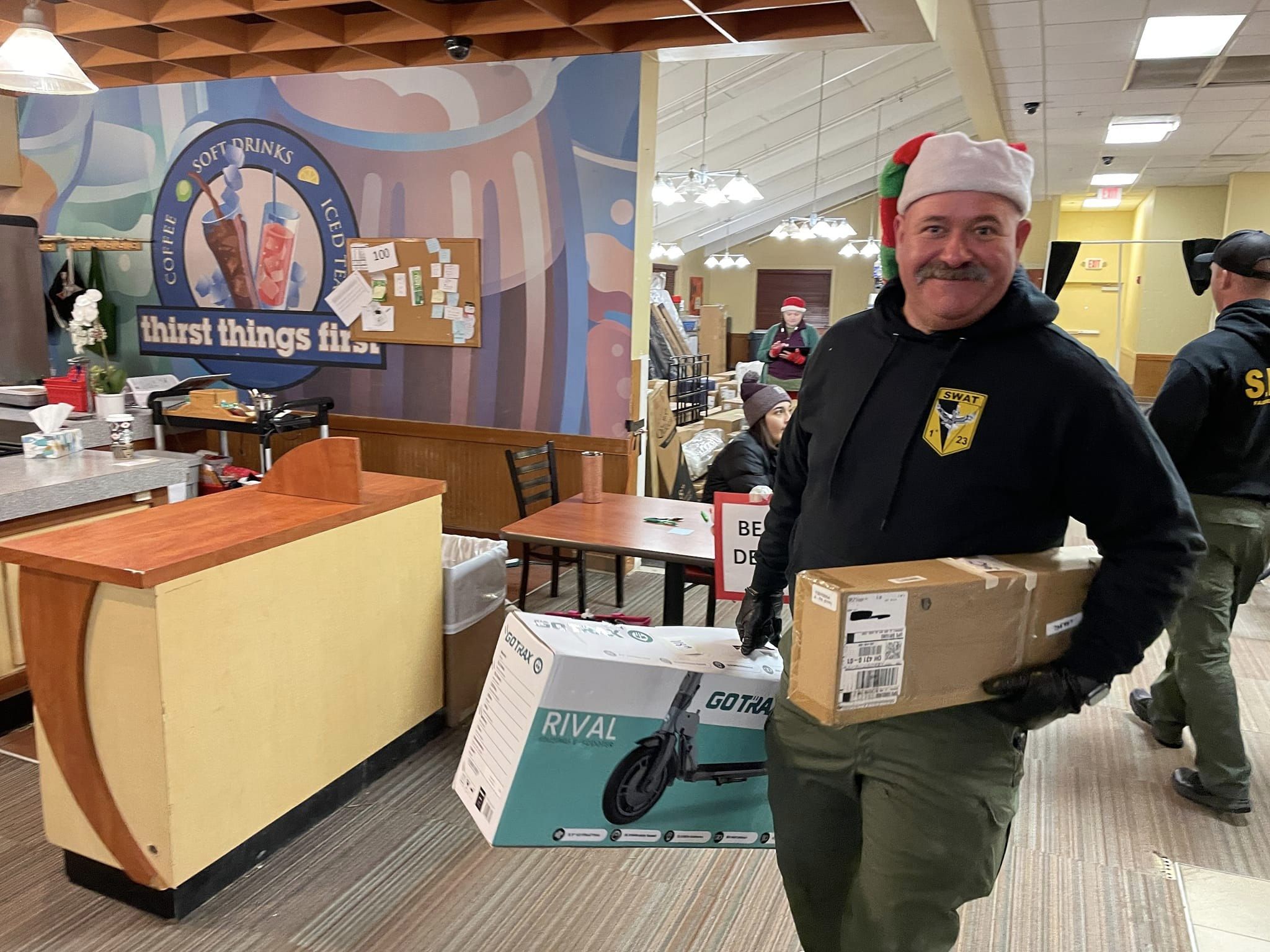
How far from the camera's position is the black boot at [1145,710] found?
336cm

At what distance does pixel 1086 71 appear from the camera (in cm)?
661

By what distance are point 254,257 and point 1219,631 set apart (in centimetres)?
553

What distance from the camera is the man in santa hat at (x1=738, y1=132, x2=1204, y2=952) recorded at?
4.54ft

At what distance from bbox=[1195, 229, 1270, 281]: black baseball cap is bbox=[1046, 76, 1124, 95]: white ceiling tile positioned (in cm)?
465

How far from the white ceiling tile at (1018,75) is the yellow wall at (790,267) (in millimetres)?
10927

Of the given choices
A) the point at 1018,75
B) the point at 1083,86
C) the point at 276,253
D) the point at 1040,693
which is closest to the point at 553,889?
the point at 1040,693

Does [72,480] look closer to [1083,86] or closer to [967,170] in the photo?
[967,170]

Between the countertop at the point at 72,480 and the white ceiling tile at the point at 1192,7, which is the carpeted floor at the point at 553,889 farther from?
the white ceiling tile at the point at 1192,7

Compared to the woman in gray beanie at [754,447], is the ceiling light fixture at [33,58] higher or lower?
higher

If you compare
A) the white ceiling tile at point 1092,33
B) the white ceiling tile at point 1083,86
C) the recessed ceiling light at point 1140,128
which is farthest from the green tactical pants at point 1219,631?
the recessed ceiling light at point 1140,128

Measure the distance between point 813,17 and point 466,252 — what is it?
7.22ft

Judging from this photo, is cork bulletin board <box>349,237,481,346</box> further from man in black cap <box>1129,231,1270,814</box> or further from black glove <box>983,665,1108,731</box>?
black glove <box>983,665,1108,731</box>

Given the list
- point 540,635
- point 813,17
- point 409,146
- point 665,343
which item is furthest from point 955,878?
point 665,343

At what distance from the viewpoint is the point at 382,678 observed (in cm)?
290
